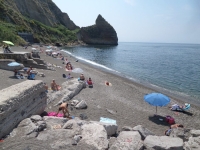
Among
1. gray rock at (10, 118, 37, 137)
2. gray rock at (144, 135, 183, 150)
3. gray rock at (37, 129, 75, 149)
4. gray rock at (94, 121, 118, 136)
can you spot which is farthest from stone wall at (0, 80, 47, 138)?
gray rock at (144, 135, 183, 150)

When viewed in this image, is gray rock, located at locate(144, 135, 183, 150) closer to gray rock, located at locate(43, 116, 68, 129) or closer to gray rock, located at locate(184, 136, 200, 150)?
gray rock, located at locate(184, 136, 200, 150)

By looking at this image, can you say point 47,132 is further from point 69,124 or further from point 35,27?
point 35,27

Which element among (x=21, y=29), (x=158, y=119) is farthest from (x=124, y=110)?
(x=21, y=29)

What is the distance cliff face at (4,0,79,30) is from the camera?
301 feet

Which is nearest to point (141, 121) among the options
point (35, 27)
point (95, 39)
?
point (35, 27)

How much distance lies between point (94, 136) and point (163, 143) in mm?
2729

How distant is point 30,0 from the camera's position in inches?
3898

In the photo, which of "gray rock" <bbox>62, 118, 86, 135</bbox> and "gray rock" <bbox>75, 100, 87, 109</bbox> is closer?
"gray rock" <bbox>62, 118, 86, 135</bbox>

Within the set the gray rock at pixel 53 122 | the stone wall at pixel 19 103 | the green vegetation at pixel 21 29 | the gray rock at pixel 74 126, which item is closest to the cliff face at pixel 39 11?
the green vegetation at pixel 21 29

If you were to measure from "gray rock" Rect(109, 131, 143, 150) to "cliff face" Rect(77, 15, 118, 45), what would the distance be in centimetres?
13010

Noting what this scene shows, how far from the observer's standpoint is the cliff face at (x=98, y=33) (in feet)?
442

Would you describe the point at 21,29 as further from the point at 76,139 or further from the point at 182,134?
the point at 182,134

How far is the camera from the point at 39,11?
106 meters

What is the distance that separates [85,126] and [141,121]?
5.96 metres
